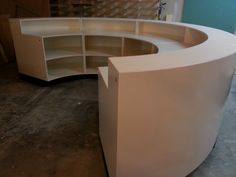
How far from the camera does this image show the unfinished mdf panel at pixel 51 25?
3.15 meters

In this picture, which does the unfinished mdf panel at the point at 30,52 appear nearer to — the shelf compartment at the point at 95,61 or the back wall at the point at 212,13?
the shelf compartment at the point at 95,61

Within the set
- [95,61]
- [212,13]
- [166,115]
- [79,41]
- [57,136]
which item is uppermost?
[212,13]

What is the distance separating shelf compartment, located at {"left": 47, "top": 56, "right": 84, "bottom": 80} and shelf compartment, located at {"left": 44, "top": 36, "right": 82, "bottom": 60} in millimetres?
212

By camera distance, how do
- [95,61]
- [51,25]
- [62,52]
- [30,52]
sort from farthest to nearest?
[95,61] → [51,25] → [62,52] → [30,52]

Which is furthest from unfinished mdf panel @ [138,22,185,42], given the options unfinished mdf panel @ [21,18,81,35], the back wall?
the back wall

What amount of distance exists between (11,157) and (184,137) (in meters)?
1.45

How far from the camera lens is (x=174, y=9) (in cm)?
504

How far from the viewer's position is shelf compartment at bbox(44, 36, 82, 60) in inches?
132

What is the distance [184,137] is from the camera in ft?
4.13

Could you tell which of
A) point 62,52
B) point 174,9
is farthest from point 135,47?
point 174,9

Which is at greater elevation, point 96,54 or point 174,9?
point 174,9

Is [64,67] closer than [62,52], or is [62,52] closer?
[62,52]

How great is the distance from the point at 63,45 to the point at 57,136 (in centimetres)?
212

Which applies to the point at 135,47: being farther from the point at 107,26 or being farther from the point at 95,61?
the point at 95,61
